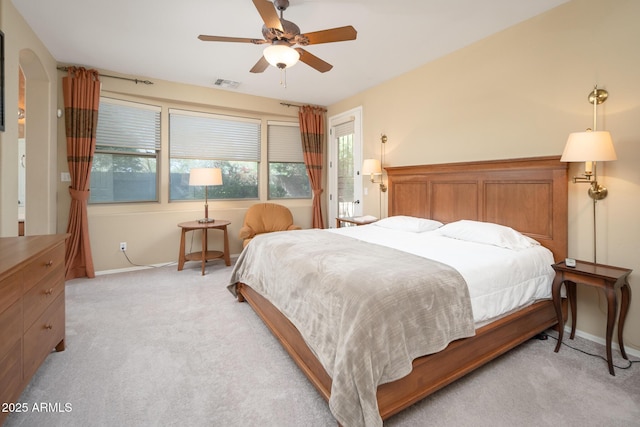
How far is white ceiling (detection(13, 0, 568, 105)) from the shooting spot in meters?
2.45

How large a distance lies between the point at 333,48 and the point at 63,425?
361 centimetres

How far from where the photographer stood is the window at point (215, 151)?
445 centimetres

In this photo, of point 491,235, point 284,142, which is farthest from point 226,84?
point 491,235

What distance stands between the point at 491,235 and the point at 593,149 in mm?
874

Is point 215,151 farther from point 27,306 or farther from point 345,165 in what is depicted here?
point 27,306

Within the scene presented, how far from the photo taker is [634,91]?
6.74ft

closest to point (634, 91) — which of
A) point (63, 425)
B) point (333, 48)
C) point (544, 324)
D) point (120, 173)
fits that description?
point (544, 324)

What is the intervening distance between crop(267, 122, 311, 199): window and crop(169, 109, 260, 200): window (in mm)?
282

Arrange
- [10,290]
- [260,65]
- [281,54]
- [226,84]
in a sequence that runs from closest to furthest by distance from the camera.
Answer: [10,290] → [281,54] → [260,65] → [226,84]

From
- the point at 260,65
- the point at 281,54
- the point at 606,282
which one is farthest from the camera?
the point at 260,65

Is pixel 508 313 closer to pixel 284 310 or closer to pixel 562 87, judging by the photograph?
pixel 284 310

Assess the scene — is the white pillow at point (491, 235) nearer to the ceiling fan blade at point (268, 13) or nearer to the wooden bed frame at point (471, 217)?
the wooden bed frame at point (471, 217)

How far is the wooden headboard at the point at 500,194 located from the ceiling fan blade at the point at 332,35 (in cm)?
176

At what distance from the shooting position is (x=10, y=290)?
4.38 ft
